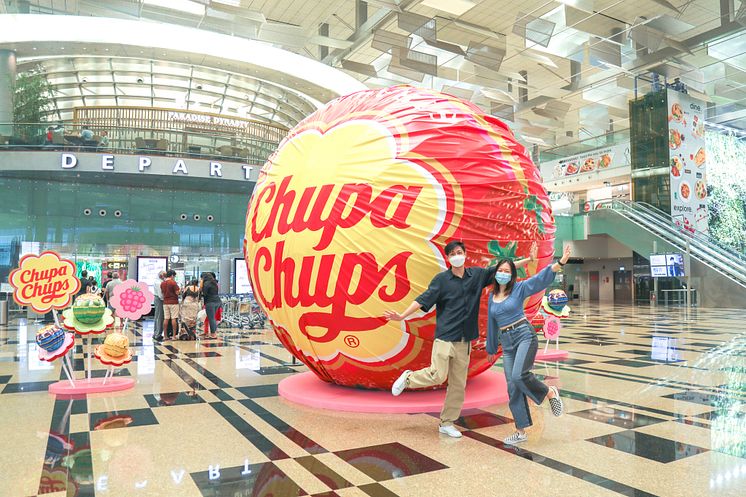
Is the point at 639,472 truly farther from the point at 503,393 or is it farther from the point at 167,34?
the point at 167,34

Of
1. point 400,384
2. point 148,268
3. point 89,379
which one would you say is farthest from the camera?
point 148,268

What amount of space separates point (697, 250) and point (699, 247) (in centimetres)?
28

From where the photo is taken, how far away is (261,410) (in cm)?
493

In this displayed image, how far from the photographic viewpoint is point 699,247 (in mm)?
21344

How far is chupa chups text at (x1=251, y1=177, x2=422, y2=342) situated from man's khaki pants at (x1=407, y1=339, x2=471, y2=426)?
577 millimetres

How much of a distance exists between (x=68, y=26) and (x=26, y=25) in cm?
Result: 124

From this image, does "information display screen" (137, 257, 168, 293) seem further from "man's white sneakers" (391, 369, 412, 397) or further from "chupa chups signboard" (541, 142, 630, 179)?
"chupa chups signboard" (541, 142, 630, 179)

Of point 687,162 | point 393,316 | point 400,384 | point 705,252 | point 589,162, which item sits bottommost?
point 400,384

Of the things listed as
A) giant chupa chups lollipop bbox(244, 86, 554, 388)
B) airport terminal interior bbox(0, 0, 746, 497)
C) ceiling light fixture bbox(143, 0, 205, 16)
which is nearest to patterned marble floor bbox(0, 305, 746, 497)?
airport terminal interior bbox(0, 0, 746, 497)

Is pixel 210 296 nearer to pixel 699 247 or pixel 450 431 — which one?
pixel 450 431

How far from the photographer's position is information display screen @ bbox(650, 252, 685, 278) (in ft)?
68.3

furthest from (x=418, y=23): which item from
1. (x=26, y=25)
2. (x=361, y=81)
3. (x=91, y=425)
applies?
(x=91, y=425)

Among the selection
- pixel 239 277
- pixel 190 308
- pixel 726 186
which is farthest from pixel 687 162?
pixel 190 308

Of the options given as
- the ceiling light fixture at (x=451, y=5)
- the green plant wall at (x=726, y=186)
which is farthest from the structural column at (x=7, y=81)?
the green plant wall at (x=726, y=186)
